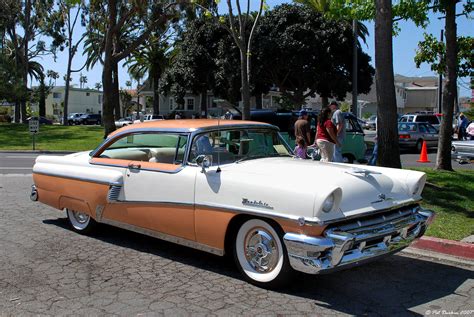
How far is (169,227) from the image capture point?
17.6ft

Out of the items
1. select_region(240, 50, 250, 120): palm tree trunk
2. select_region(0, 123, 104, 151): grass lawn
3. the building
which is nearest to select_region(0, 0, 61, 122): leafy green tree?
select_region(0, 123, 104, 151): grass lawn

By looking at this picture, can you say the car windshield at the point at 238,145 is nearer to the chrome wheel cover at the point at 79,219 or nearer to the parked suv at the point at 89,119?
the chrome wheel cover at the point at 79,219

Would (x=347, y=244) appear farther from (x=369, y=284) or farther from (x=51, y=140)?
(x=51, y=140)

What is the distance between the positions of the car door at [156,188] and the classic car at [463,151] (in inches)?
370

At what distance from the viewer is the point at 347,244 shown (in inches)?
165

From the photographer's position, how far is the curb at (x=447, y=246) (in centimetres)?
584

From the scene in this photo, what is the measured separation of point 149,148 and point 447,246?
3841 mm

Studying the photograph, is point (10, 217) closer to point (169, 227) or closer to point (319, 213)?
point (169, 227)

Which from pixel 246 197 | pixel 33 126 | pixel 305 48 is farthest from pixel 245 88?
pixel 305 48

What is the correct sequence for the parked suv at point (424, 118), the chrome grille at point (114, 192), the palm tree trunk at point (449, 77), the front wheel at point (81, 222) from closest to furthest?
1. the chrome grille at point (114, 192)
2. the front wheel at point (81, 222)
3. the palm tree trunk at point (449, 77)
4. the parked suv at point (424, 118)

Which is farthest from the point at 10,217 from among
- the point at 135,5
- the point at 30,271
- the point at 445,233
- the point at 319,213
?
the point at 135,5

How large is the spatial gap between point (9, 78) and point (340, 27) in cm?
2377

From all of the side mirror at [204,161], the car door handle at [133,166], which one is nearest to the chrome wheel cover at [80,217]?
the car door handle at [133,166]

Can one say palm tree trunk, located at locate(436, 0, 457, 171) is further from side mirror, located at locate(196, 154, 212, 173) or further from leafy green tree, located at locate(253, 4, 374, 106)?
leafy green tree, located at locate(253, 4, 374, 106)
